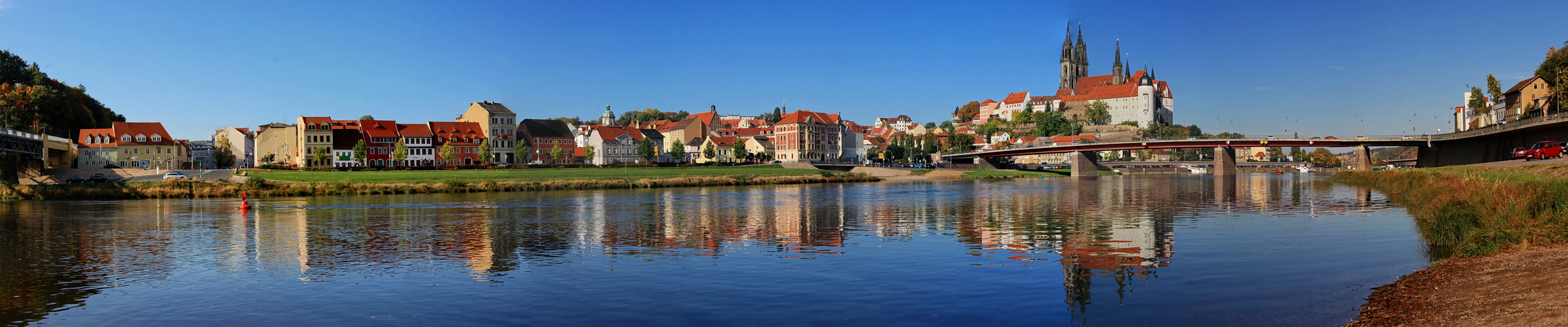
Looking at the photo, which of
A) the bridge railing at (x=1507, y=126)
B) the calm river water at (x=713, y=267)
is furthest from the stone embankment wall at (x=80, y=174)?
the bridge railing at (x=1507, y=126)

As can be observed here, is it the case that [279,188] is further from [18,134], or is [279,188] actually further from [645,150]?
[645,150]

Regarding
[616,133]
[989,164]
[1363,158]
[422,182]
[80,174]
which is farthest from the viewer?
[616,133]

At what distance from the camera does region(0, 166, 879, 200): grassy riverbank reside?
6506cm

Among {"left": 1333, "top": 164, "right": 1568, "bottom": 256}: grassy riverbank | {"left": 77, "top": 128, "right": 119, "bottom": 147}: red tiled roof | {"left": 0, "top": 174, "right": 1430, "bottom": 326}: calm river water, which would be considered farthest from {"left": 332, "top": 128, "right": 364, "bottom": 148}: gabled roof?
{"left": 1333, "top": 164, "right": 1568, "bottom": 256}: grassy riverbank

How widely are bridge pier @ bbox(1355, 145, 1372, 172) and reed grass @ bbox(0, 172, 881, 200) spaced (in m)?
78.3

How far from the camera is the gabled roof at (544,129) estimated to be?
14988 cm

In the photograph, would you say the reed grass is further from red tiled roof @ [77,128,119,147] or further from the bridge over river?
the bridge over river

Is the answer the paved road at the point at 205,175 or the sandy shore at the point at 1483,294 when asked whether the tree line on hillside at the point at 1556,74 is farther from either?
the paved road at the point at 205,175

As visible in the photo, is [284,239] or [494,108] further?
[494,108]

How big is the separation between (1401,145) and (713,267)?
113877 mm

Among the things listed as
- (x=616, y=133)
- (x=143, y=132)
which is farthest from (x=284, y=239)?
(x=616, y=133)

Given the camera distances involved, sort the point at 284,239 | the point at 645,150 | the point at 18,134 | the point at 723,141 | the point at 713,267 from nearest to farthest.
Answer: the point at 713,267
the point at 284,239
the point at 18,134
the point at 645,150
the point at 723,141

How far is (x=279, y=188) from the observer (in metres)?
71.1

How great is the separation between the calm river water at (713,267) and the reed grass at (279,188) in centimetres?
2221
